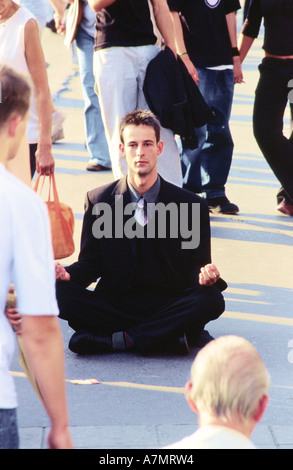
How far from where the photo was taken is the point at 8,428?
2.07 meters

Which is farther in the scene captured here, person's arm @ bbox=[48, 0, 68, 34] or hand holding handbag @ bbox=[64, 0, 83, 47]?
person's arm @ bbox=[48, 0, 68, 34]

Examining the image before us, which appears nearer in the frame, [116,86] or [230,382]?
[230,382]

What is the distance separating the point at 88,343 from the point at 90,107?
3844mm

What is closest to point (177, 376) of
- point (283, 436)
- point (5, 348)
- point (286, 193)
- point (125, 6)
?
point (283, 436)

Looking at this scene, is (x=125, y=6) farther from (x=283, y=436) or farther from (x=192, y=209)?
(x=283, y=436)

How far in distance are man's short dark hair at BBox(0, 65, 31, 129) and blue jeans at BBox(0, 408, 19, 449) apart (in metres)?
0.65

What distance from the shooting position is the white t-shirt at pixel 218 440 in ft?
6.07

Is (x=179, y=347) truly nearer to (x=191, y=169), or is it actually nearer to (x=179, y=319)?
(x=179, y=319)

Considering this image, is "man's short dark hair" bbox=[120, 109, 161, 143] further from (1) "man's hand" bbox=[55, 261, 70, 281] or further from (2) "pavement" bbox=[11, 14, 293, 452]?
(2) "pavement" bbox=[11, 14, 293, 452]

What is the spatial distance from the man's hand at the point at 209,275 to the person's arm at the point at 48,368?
80.5 inches

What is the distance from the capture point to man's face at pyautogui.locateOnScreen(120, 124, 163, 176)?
14.5 feet

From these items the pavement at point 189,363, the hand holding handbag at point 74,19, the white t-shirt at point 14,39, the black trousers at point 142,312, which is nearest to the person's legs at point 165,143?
the pavement at point 189,363

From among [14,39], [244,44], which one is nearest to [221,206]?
[244,44]

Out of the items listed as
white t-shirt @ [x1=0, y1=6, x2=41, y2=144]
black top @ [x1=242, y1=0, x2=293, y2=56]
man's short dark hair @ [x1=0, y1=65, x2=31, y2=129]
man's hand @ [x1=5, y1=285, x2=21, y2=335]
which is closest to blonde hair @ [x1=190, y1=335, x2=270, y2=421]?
man's hand @ [x1=5, y1=285, x2=21, y2=335]
